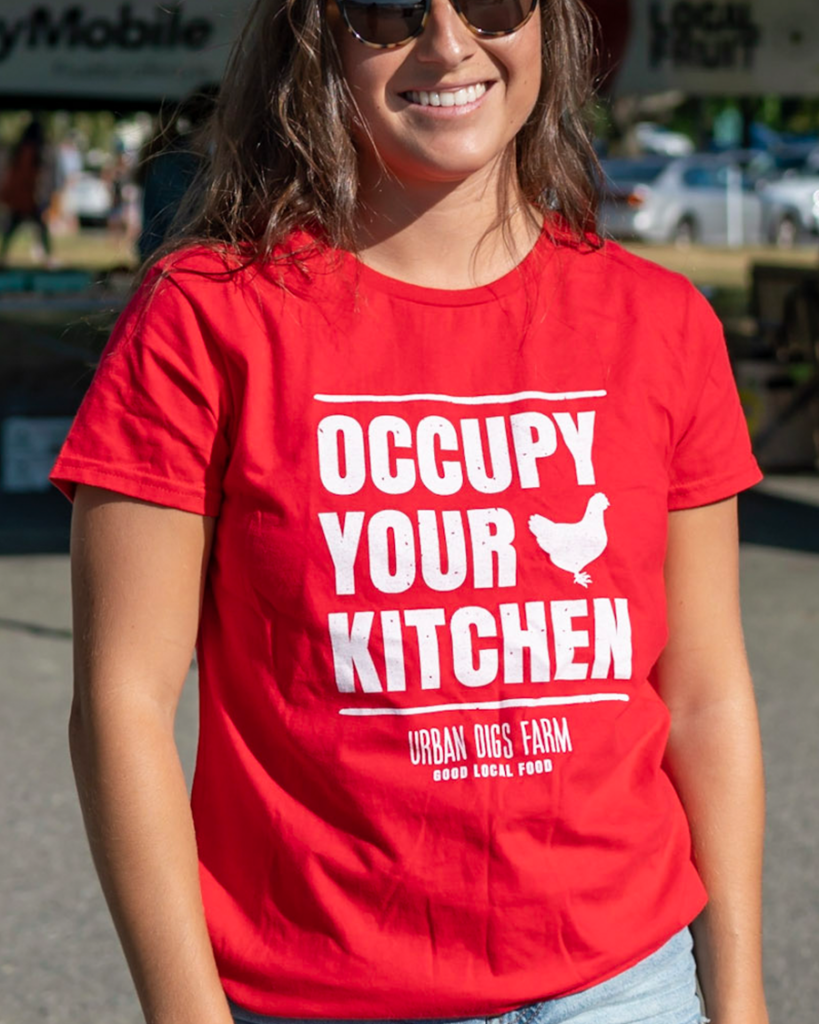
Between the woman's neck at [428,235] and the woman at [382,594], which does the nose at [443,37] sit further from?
the woman's neck at [428,235]

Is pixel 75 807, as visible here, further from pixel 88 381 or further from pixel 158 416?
pixel 88 381

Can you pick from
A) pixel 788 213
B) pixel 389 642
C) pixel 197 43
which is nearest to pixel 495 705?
pixel 389 642

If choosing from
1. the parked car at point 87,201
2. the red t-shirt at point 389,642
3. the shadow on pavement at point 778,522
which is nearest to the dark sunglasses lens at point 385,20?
the red t-shirt at point 389,642

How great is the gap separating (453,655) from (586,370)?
0.31 m

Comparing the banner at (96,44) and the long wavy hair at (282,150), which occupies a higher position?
the long wavy hair at (282,150)

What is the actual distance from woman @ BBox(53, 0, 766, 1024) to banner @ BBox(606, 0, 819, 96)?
8508 millimetres

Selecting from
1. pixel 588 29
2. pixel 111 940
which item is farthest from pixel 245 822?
pixel 111 940

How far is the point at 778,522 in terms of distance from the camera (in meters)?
8.12

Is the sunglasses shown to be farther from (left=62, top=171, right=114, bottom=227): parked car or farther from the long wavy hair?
(left=62, top=171, right=114, bottom=227): parked car

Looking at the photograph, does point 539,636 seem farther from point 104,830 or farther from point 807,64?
point 807,64

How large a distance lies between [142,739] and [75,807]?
10.4 feet

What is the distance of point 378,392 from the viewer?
1438mm

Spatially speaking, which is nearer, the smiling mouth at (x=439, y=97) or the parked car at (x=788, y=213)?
the smiling mouth at (x=439, y=97)

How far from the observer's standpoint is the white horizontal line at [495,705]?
1.39 m
